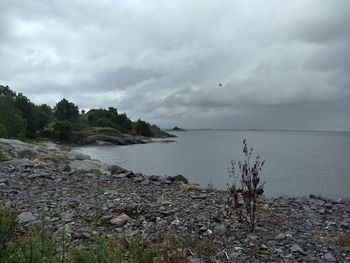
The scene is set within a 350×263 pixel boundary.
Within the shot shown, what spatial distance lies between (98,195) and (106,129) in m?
122

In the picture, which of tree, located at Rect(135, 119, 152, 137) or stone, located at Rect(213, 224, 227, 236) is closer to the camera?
stone, located at Rect(213, 224, 227, 236)

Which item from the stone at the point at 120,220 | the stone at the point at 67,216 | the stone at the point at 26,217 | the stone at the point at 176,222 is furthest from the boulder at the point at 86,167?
the stone at the point at 176,222

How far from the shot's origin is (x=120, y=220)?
889 centimetres

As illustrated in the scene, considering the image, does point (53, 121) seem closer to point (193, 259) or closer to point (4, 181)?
point (4, 181)

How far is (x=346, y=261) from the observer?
6941 mm

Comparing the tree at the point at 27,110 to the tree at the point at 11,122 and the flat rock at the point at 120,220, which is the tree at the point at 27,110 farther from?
the flat rock at the point at 120,220

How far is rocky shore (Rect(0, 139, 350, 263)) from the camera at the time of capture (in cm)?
742

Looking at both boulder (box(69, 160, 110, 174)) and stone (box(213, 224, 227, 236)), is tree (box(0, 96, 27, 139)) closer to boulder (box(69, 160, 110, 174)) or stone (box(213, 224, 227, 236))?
boulder (box(69, 160, 110, 174))

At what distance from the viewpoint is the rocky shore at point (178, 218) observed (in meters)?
7.42

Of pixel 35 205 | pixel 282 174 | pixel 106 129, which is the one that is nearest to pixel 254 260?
pixel 35 205

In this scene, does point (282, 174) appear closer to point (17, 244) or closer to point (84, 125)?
point (17, 244)

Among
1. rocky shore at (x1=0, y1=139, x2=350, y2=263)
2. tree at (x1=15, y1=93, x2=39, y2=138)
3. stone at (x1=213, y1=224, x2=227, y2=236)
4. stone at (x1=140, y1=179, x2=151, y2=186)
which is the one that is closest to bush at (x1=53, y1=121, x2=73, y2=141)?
tree at (x1=15, y1=93, x2=39, y2=138)

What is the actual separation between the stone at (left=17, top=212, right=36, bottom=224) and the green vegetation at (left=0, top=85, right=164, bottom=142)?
189 ft

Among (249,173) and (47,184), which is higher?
(249,173)
